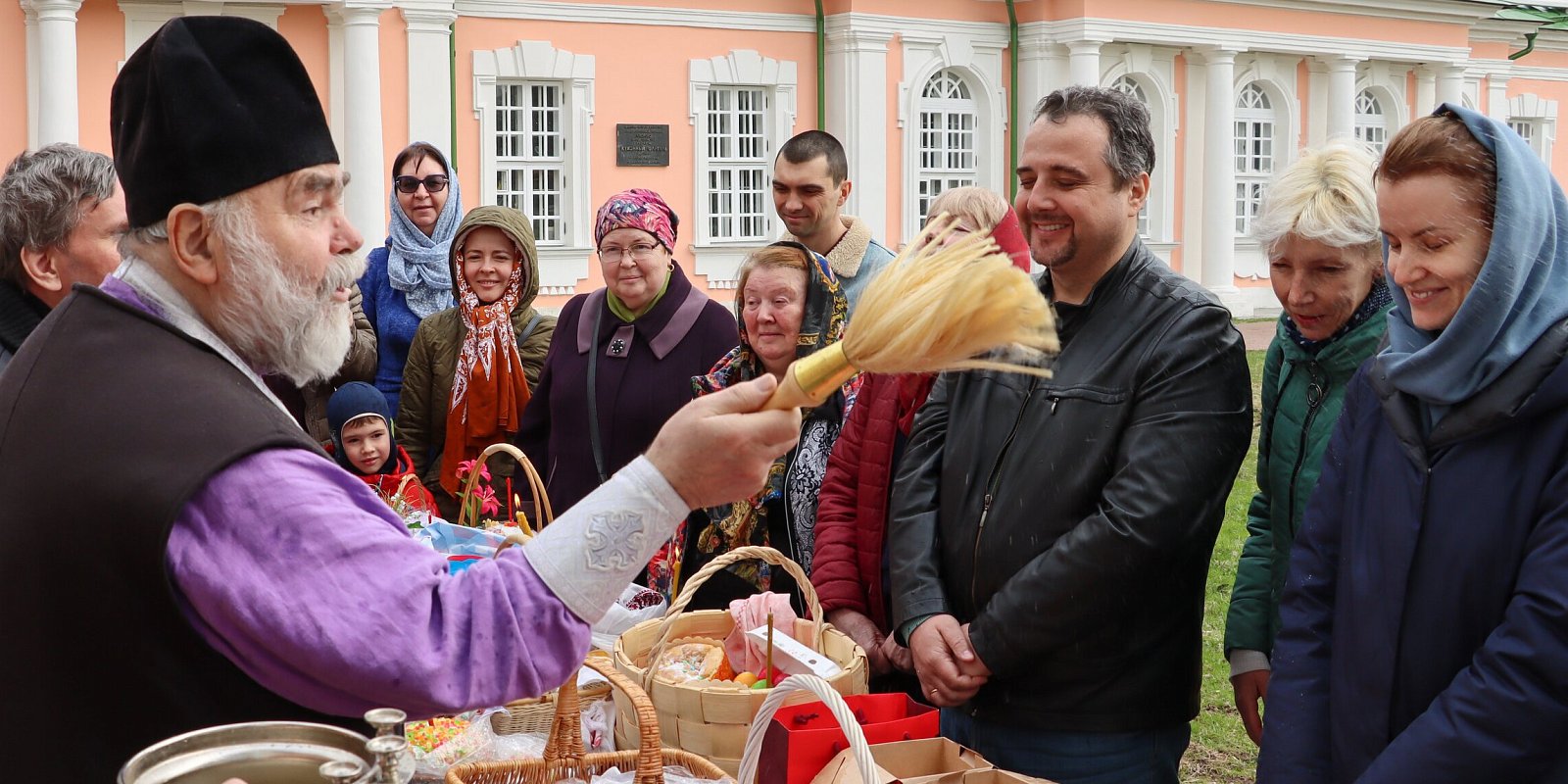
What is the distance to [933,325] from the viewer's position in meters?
1.75

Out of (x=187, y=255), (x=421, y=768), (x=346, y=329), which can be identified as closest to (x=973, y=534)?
(x=421, y=768)

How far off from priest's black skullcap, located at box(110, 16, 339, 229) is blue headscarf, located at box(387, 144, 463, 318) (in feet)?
12.3

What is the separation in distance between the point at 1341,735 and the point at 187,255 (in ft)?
6.38

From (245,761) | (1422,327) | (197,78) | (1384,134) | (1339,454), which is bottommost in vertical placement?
(245,761)

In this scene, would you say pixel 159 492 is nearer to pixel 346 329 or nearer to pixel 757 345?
pixel 346 329

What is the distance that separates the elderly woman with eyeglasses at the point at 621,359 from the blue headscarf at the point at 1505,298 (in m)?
2.65

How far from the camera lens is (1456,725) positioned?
2.13 meters

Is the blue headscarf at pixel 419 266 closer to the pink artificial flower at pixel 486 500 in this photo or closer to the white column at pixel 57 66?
the pink artificial flower at pixel 486 500

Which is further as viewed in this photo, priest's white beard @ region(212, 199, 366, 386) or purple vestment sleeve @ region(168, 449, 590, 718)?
priest's white beard @ region(212, 199, 366, 386)

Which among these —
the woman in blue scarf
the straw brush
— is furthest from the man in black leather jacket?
the straw brush

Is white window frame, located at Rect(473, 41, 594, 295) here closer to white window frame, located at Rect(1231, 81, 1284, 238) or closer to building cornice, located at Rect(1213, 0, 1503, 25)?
building cornice, located at Rect(1213, 0, 1503, 25)

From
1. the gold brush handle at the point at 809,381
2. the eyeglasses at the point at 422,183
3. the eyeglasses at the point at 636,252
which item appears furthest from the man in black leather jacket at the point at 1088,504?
the eyeglasses at the point at 422,183

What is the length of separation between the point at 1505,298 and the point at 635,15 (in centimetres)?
1714

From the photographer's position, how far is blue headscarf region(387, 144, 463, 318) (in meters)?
5.60
